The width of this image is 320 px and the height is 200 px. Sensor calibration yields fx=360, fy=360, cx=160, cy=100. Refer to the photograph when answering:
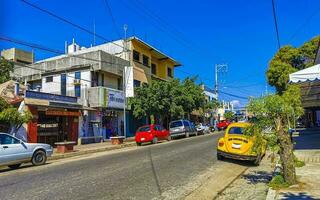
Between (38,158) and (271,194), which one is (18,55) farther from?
(271,194)

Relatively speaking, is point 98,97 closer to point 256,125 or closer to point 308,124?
point 256,125

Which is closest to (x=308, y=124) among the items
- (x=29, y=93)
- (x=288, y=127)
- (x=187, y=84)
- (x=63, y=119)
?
(x=187, y=84)

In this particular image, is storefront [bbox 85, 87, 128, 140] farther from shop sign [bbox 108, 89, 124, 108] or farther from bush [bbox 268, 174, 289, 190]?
bush [bbox 268, 174, 289, 190]

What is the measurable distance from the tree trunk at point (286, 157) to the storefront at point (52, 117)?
2072cm

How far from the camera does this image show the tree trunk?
→ 9.37 metres

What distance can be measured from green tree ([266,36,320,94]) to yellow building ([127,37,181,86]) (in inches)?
591

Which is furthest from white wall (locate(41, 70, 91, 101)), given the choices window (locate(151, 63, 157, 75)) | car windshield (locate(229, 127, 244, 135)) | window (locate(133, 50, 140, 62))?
car windshield (locate(229, 127, 244, 135))

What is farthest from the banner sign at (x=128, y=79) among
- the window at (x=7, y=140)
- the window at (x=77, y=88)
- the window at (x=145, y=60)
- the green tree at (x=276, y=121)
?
the green tree at (x=276, y=121)

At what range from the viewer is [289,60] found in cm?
4503

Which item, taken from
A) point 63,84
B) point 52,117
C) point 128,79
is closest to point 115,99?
point 128,79

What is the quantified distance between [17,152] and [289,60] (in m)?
37.5

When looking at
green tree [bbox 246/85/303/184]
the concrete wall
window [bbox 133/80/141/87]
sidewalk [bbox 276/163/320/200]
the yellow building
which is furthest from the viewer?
the concrete wall

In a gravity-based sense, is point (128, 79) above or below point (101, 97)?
above

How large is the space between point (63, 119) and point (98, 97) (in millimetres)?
4923
